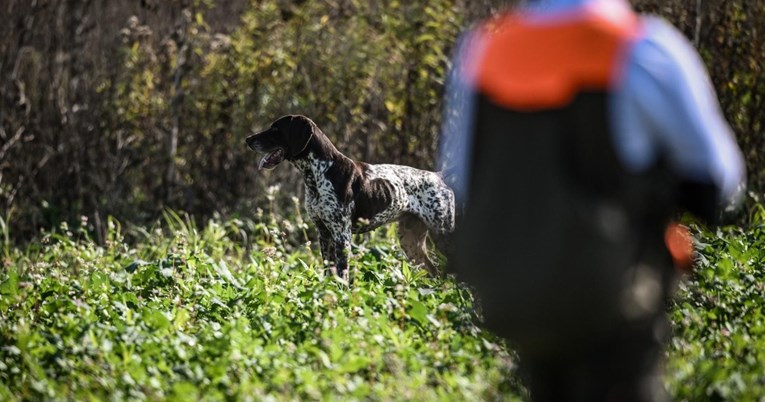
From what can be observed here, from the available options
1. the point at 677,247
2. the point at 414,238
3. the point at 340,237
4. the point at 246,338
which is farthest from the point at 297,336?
the point at 414,238

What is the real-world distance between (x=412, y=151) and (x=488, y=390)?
812 cm

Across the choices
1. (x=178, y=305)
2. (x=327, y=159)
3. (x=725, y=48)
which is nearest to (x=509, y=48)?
(x=178, y=305)

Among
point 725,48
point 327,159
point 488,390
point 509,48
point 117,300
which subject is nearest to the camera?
point 509,48

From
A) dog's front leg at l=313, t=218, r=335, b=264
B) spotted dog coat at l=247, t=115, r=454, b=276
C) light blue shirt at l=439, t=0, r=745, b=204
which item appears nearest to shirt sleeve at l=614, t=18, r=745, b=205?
light blue shirt at l=439, t=0, r=745, b=204

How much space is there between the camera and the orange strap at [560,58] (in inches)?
128

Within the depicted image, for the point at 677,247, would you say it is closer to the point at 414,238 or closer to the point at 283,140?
the point at 283,140

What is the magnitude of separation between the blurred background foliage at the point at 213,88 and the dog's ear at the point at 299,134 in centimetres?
358

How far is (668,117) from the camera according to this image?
3.30m

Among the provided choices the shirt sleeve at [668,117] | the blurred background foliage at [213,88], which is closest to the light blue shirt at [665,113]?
the shirt sleeve at [668,117]

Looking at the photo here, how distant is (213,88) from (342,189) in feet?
13.3

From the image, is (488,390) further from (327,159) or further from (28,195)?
(28,195)

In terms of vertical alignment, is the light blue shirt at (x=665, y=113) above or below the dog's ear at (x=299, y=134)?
above

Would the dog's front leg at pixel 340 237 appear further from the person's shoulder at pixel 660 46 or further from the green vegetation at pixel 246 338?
the person's shoulder at pixel 660 46

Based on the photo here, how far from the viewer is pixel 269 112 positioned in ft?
42.1
